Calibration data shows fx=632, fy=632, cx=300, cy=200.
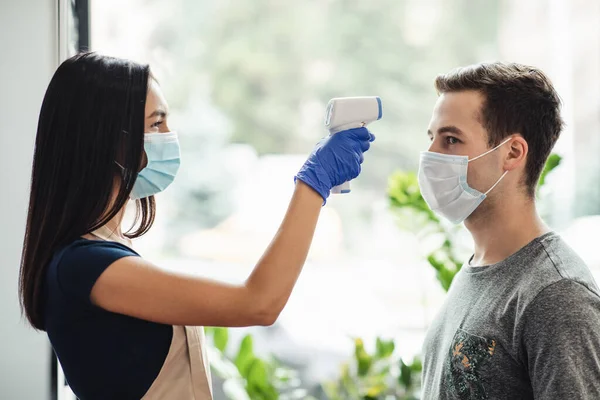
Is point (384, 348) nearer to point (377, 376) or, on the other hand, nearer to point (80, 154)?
point (377, 376)

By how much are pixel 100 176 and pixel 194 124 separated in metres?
1.94

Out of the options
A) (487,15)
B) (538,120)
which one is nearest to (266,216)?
(487,15)

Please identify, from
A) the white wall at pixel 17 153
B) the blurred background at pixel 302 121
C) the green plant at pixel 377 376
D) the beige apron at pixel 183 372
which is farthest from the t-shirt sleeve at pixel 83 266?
the blurred background at pixel 302 121

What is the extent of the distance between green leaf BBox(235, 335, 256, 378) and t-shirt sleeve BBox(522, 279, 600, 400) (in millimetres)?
1575

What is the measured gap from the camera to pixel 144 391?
1162mm

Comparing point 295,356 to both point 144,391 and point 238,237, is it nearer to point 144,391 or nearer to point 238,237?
point 238,237

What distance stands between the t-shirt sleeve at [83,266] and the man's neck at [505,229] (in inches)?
29.4

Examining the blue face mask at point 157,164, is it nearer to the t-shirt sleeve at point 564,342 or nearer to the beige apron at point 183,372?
the beige apron at point 183,372

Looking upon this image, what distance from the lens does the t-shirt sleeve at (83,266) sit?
1100 millimetres

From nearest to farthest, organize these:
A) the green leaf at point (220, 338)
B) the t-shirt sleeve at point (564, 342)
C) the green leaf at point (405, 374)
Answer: the t-shirt sleeve at point (564, 342) → the green leaf at point (405, 374) → the green leaf at point (220, 338)

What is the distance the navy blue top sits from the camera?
1120 millimetres

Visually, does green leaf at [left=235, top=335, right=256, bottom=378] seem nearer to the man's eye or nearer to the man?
the man

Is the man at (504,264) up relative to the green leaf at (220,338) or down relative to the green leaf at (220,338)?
up

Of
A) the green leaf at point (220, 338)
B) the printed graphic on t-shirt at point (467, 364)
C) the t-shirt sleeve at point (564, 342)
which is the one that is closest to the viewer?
the t-shirt sleeve at point (564, 342)
